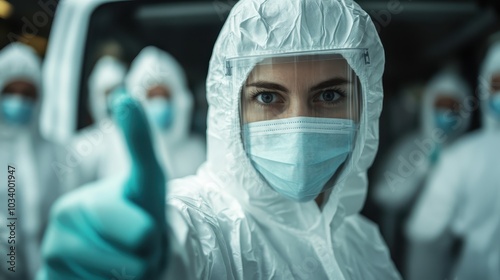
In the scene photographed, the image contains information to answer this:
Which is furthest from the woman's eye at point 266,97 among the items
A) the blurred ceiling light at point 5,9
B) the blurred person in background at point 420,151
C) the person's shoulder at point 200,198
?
the blurred person in background at point 420,151

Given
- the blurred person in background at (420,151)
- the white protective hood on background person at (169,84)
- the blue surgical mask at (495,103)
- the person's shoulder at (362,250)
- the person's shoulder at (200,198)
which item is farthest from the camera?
the blurred person in background at (420,151)

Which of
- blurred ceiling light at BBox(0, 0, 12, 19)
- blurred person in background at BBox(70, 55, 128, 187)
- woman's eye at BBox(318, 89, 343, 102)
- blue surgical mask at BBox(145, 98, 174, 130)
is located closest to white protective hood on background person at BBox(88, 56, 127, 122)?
blurred person in background at BBox(70, 55, 128, 187)

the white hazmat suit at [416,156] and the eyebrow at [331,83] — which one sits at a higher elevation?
the eyebrow at [331,83]

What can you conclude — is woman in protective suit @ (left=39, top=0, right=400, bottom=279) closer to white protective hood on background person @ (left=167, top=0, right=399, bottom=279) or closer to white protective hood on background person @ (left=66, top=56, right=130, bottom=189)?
white protective hood on background person @ (left=167, top=0, right=399, bottom=279)

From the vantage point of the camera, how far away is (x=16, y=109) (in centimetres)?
163

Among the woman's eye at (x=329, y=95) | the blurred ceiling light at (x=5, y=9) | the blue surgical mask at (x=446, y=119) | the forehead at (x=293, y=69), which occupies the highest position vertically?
the blurred ceiling light at (x=5, y=9)

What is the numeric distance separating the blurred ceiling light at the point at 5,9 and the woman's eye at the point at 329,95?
71cm

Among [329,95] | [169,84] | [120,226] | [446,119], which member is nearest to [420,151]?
[446,119]

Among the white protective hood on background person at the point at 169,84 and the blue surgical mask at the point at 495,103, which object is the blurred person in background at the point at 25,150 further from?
the blue surgical mask at the point at 495,103

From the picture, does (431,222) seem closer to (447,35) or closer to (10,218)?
(447,35)

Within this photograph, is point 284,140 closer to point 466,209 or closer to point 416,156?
point 466,209

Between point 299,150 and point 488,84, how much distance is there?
5.16 feet

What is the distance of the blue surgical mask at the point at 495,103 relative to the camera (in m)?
2.14

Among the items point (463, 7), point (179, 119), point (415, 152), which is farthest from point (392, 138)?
point (179, 119)
